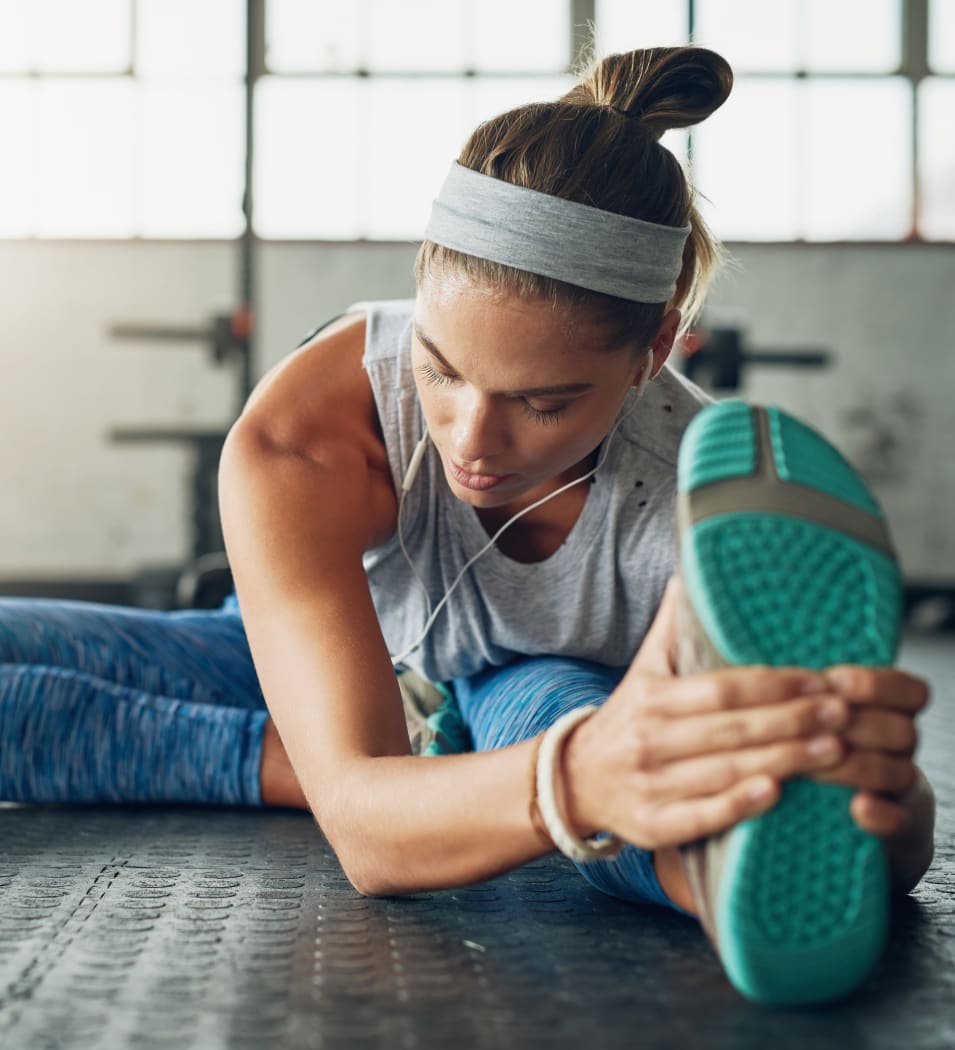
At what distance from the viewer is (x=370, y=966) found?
738 mm

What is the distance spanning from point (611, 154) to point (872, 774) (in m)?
0.50

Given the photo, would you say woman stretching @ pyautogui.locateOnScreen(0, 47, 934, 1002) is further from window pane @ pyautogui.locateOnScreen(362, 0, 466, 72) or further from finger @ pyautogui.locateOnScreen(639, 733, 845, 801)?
window pane @ pyautogui.locateOnScreen(362, 0, 466, 72)

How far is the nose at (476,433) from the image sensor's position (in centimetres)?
82

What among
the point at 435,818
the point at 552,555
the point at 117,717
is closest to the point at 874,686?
the point at 435,818

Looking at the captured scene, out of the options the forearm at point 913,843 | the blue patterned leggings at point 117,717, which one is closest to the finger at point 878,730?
the forearm at point 913,843

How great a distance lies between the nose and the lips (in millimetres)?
14

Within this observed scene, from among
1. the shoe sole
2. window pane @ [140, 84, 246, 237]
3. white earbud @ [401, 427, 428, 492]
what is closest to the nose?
white earbud @ [401, 427, 428, 492]

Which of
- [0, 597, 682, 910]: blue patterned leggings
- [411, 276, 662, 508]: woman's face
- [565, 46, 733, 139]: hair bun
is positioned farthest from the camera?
[0, 597, 682, 910]: blue patterned leggings

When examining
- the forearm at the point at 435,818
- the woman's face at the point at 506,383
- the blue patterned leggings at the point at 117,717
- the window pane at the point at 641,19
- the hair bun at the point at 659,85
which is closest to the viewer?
the forearm at the point at 435,818

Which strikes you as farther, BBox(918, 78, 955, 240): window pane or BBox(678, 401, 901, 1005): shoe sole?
BBox(918, 78, 955, 240): window pane

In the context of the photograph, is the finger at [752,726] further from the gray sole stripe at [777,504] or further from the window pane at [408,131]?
the window pane at [408,131]

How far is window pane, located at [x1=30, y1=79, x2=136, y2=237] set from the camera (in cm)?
462

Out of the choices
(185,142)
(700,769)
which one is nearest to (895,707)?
A: (700,769)

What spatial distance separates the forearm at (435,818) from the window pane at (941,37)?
15.3 ft
